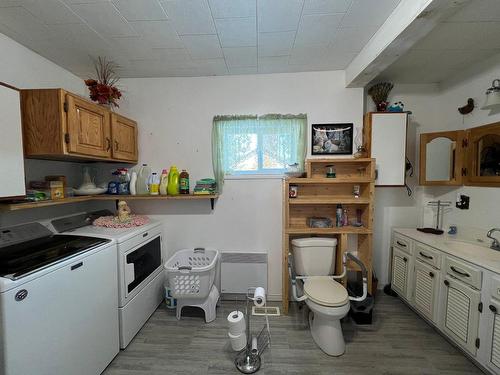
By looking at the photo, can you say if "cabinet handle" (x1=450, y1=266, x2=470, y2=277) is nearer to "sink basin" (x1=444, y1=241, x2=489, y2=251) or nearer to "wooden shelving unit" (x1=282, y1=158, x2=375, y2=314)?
"sink basin" (x1=444, y1=241, x2=489, y2=251)

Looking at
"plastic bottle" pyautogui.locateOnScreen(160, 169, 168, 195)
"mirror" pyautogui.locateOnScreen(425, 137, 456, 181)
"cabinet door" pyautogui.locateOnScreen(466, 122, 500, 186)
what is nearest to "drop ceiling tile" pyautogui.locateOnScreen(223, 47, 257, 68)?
"plastic bottle" pyautogui.locateOnScreen(160, 169, 168, 195)

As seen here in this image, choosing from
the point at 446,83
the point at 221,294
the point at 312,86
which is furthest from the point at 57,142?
the point at 446,83

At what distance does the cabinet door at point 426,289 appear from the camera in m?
1.76

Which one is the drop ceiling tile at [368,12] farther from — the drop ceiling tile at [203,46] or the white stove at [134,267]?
the white stove at [134,267]

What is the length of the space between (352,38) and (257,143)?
3.97 feet

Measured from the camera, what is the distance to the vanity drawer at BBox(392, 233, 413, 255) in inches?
82.0

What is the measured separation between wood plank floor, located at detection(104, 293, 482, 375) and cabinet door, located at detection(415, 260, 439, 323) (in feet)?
0.60

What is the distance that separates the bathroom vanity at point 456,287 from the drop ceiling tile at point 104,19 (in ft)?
9.85

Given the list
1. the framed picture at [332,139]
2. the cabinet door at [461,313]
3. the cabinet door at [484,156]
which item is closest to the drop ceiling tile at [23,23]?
the framed picture at [332,139]

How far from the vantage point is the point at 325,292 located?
1.71 meters

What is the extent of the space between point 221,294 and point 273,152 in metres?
1.68

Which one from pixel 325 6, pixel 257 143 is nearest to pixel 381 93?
pixel 325 6

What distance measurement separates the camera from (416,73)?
216cm

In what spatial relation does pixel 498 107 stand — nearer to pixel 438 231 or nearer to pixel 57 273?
pixel 438 231
